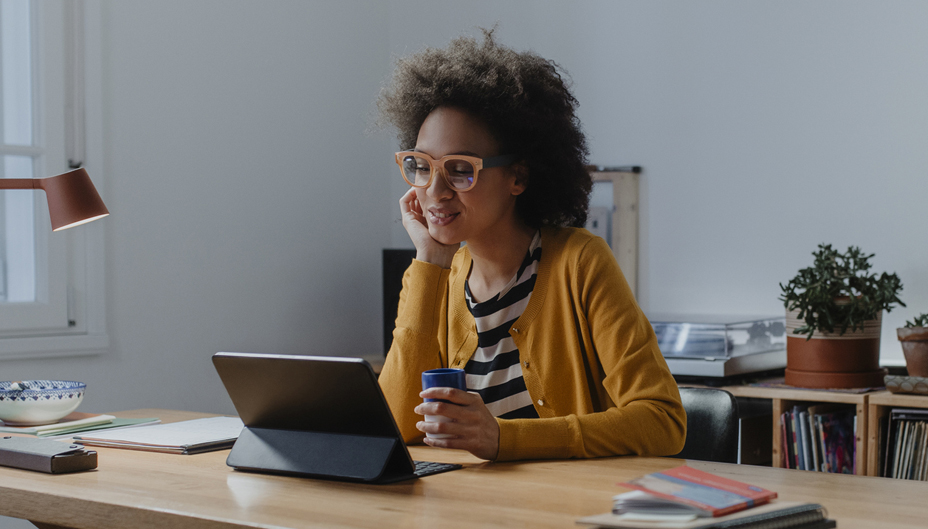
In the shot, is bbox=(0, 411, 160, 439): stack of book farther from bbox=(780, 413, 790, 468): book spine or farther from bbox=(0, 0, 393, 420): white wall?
bbox=(780, 413, 790, 468): book spine

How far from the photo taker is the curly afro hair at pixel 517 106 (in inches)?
65.3

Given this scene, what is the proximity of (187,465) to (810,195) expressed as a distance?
2.43 meters

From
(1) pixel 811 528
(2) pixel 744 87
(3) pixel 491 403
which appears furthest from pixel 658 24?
(1) pixel 811 528

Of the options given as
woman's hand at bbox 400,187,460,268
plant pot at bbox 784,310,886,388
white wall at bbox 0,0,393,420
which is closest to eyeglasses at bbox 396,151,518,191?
woman's hand at bbox 400,187,460,268

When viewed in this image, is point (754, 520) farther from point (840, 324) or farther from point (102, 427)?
point (840, 324)

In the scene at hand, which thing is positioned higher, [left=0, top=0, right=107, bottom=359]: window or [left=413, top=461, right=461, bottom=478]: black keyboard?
[left=0, top=0, right=107, bottom=359]: window

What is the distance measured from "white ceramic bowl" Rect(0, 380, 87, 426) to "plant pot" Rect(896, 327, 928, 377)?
2.13m

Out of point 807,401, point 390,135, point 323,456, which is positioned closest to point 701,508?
point 323,456

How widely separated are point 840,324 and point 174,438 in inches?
74.5

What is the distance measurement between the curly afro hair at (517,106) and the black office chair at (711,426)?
41cm

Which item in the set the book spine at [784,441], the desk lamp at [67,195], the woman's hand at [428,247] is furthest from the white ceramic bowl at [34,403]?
the book spine at [784,441]

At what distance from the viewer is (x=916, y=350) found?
2.56 m

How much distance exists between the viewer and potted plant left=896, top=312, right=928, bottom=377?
254 centimetres

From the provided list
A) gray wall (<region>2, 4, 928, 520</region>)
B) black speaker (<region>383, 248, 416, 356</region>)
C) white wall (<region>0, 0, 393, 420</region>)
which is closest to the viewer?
gray wall (<region>2, 4, 928, 520</region>)
